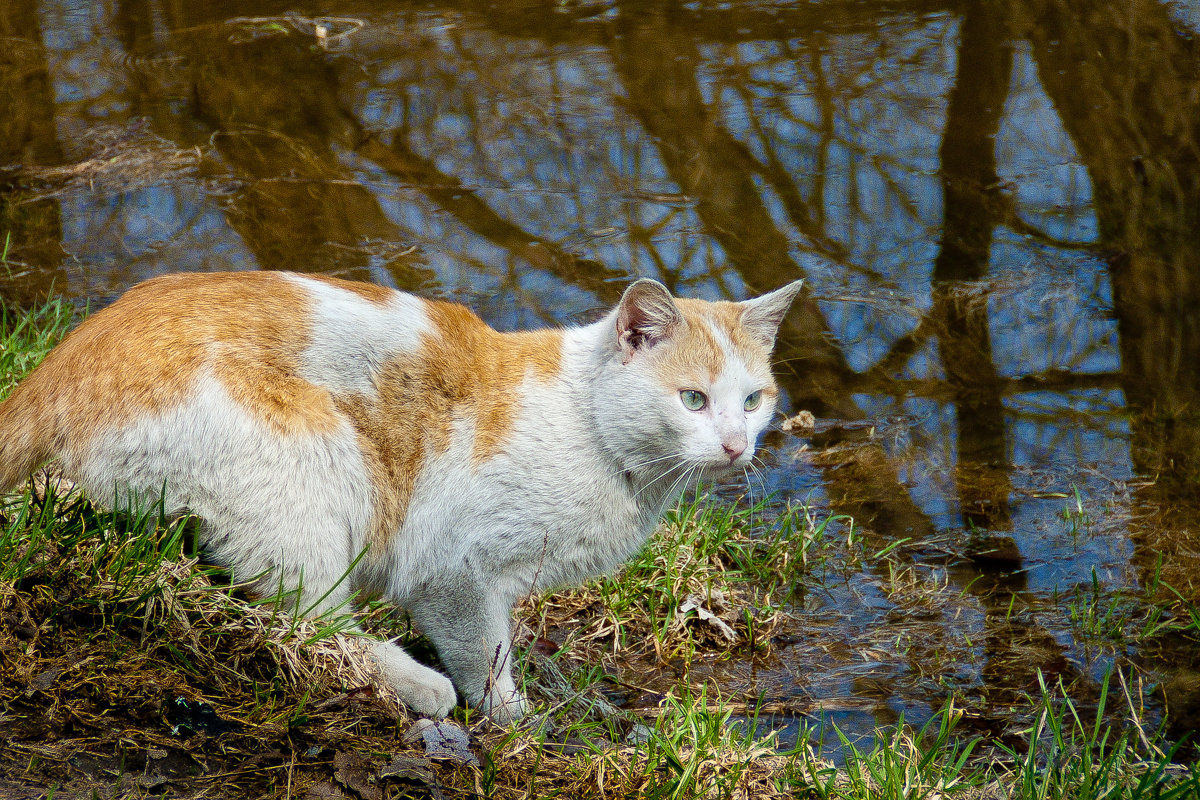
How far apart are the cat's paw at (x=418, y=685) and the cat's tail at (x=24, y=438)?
1.15m

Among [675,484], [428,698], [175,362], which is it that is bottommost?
[428,698]

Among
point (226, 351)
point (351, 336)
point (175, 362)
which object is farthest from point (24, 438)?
point (351, 336)

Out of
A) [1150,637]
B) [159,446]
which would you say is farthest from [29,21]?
[1150,637]

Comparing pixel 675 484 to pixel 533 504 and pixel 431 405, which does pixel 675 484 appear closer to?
pixel 533 504

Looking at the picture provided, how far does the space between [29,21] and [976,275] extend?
859 centimetres

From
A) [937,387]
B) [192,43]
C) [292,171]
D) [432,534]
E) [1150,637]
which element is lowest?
[1150,637]

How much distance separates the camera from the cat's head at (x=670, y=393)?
3301 mm

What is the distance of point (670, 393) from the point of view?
3.33 m

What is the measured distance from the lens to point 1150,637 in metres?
3.96

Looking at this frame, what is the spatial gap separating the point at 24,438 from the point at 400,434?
109cm

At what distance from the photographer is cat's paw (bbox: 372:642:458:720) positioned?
3049 millimetres

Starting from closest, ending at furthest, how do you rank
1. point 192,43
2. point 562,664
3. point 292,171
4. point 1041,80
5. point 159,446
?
1. point 159,446
2. point 562,664
3. point 292,171
4. point 1041,80
5. point 192,43

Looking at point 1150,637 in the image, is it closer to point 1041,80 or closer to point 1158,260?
point 1158,260

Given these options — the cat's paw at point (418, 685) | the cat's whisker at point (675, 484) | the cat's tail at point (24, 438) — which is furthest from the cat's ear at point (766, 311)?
the cat's tail at point (24, 438)
